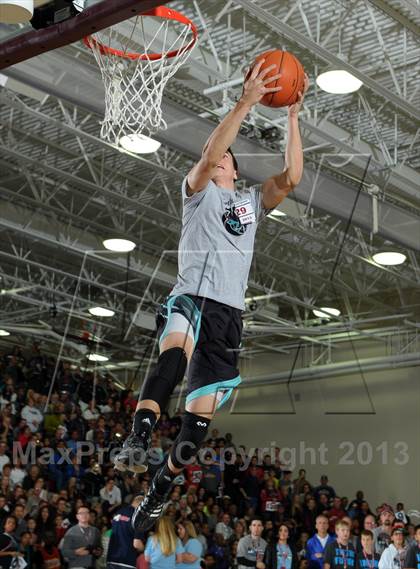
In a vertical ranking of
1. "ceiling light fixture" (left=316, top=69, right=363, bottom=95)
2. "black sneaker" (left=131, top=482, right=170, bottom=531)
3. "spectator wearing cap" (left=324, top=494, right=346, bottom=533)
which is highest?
"ceiling light fixture" (left=316, top=69, right=363, bottom=95)

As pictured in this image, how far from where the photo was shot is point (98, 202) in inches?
698

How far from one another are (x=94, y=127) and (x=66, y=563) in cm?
673

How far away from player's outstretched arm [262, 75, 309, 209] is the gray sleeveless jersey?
18cm

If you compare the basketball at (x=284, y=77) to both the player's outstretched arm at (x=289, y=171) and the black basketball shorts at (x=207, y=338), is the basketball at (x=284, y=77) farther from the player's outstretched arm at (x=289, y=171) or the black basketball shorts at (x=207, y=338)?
the black basketball shorts at (x=207, y=338)

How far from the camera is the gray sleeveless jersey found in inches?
202

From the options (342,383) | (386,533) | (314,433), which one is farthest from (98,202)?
(342,383)

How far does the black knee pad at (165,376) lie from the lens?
4.88 meters

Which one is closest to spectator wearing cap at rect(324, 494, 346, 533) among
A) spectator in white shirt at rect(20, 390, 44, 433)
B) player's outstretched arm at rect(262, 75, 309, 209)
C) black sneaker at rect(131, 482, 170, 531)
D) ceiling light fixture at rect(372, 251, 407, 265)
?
ceiling light fixture at rect(372, 251, 407, 265)

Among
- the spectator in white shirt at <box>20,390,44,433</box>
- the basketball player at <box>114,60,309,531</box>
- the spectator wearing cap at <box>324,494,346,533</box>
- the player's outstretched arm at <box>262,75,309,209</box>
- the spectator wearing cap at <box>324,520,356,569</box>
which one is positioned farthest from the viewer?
the spectator wearing cap at <box>324,494,346,533</box>

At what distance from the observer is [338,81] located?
11461mm

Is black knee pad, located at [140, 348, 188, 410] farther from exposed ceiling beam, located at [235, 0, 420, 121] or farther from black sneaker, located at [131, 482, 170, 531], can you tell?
exposed ceiling beam, located at [235, 0, 420, 121]

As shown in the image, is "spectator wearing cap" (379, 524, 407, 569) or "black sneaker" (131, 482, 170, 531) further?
"spectator wearing cap" (379, 524, 407, 569)

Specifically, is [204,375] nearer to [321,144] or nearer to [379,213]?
[321,144]

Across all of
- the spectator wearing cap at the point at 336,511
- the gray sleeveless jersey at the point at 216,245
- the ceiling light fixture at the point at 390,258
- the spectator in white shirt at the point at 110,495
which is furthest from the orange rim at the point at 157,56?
the spectator wearing cap at the point at 336,511
